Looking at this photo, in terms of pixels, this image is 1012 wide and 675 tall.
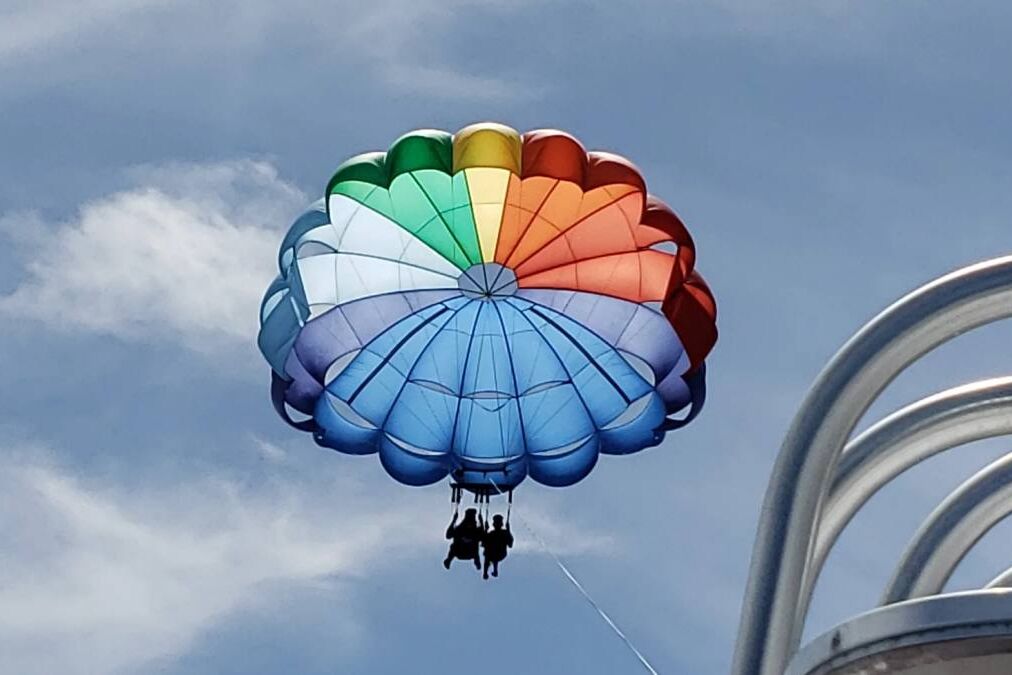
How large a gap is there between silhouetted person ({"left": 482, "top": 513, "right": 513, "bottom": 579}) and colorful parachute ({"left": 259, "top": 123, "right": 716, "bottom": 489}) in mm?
867

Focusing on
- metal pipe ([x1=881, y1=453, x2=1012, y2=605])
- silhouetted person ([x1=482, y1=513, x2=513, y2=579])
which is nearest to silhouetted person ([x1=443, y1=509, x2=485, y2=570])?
silhouetted person ([x1=482, y1=513, x2=513, y2=579])

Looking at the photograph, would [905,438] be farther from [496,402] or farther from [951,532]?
[496,402]

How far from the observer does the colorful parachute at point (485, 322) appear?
26.6m

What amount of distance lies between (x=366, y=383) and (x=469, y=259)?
2265 mm

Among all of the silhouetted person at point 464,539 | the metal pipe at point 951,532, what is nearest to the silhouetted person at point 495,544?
the silhouetted person at point 464,539

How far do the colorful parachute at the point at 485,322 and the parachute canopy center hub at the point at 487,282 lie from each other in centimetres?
3

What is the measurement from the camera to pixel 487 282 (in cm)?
2772

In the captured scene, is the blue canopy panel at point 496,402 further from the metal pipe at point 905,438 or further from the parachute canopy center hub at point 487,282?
the metal pipe at point 905,438

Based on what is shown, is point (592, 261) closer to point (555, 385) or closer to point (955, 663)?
point (555, 385)

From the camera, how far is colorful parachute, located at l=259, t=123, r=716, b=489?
2658 centimetres

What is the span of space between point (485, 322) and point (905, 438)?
1099 cm

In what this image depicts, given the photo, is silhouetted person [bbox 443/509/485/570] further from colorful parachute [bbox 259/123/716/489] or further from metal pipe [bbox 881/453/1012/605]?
metal pipe [bbox 881/453/1012/605]

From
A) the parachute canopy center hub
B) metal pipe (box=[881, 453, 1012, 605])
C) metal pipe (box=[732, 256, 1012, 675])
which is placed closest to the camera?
metal pipe (box=[732, 256, 1012, 675])

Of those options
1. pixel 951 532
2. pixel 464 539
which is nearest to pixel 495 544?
pixel 464 539
